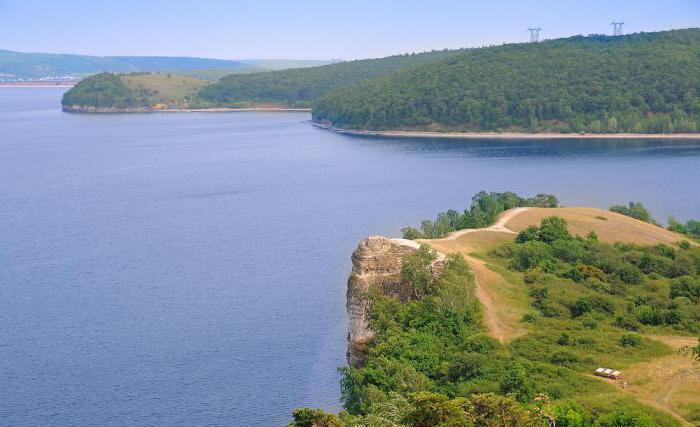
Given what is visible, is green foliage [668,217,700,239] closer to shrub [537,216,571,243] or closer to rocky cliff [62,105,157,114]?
shrub [537,216,571,243]

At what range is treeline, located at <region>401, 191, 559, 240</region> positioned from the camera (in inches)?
1933

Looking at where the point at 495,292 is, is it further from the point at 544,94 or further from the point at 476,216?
the point at 544,94

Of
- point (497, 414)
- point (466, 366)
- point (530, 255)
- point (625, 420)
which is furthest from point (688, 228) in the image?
point (497, 414)

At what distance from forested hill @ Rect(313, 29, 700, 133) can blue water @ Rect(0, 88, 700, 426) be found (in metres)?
10.6

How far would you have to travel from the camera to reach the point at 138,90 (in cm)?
19925

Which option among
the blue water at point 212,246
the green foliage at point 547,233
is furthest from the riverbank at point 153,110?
the green foliage at point 547,233

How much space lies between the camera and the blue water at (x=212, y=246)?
37.3 m

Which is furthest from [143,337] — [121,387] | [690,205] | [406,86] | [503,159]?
[406,86]

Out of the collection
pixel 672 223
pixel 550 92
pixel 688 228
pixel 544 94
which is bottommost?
pixel 688 228

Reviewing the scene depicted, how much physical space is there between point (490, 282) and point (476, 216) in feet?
42.7

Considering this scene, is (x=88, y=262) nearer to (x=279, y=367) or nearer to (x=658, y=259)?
(x=279, y=367)

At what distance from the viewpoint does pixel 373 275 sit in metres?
36.8

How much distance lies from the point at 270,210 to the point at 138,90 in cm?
13327

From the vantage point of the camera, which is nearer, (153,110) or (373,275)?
(373,275)
